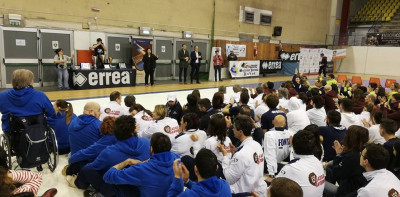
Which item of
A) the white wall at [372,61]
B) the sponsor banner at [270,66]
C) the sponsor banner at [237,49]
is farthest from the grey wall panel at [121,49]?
the white wall at [372,61]

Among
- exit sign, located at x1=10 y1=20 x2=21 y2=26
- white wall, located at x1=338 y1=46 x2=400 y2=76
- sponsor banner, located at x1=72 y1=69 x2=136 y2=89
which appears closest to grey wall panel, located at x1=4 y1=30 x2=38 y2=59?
exit sign, located at x1=10 y1=20 x2=21 y2=26

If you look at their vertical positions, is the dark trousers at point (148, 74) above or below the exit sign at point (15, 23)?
below

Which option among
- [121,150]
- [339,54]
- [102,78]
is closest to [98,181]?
[121,150]

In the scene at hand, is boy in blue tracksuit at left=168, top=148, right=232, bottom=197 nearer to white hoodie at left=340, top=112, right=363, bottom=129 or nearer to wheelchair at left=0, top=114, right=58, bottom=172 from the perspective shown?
wheelchair at left=0, top=114, right=58, bottom=172

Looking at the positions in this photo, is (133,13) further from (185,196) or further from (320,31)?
(320,31)

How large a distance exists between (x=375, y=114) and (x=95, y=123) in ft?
13.5

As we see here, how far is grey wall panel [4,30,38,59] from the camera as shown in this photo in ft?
36.3

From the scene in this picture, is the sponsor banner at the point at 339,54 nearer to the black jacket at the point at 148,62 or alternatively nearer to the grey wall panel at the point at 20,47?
the black jacket at the point at 148,62

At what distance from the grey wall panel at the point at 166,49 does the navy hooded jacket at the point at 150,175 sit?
13.0 metres

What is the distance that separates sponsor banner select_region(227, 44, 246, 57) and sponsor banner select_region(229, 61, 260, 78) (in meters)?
0.65

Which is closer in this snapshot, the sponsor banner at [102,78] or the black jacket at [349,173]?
the black jacket at [349,173]

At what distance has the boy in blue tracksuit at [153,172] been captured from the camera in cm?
273

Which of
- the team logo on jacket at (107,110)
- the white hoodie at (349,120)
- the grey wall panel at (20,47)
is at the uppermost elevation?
the grey wall panel at (20,47)

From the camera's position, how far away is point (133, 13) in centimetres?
1428
